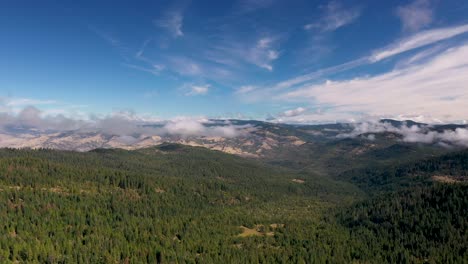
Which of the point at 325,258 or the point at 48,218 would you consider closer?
the point at 325,258

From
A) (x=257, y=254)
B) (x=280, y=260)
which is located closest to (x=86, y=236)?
(x=257, y=254)

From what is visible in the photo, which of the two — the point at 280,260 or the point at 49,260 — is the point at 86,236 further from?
the point at 280,260

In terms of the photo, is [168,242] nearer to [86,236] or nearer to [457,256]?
[86,236]

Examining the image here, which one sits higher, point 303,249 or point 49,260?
point 49,260

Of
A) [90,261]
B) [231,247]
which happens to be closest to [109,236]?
[90,261]

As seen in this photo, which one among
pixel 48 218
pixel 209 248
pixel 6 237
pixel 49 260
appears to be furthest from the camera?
pixel 48 218

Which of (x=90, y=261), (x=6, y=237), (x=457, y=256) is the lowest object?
(x=457, y=256)

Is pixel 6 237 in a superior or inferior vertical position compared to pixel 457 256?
superior

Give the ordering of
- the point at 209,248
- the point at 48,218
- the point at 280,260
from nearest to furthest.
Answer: the point at 280,260
the point at 209,248
the point at 48,218

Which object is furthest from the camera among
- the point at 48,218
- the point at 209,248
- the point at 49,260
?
the point at 48,218

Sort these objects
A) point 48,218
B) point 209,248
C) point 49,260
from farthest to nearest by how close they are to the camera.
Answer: point 48,218, point 209,248, point 49,260
